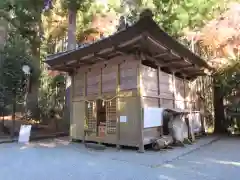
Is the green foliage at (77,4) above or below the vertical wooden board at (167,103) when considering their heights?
above

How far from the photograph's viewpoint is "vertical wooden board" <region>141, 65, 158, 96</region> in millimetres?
7711

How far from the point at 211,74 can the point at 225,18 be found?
2868mm

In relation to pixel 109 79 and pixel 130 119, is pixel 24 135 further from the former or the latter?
pixel 130 119

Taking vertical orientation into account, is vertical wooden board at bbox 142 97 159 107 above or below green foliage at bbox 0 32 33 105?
below

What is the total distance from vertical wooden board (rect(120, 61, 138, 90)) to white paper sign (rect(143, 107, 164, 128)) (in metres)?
0.92

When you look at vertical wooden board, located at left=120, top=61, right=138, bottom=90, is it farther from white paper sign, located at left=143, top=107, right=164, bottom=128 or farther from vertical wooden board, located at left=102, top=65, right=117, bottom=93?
white paper sign, located at left=143, top=107, right=164, bottom=128

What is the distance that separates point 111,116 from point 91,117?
1.16 meters

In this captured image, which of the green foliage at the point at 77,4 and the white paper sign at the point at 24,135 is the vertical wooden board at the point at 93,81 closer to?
the white paper sign at the point at 24,135

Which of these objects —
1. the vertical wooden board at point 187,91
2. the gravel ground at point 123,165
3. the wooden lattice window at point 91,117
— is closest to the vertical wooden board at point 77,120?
the wooden lattice window at point 91,117

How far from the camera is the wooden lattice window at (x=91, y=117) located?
9.10 metres

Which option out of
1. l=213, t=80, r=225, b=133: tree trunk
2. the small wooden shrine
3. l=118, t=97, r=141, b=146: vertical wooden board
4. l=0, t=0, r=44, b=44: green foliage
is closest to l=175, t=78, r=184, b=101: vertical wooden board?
the small wooden shrine

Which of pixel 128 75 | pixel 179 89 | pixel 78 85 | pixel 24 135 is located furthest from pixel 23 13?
pixel 179 89

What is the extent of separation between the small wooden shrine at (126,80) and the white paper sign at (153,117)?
0.07 meters

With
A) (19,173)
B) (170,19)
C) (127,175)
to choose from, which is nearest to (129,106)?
(127,175)
